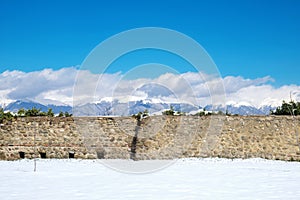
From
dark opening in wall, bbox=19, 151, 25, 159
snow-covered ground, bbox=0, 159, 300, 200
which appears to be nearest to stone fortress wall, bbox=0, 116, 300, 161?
dark opening in wall, bbox=19, 151, 25, 159

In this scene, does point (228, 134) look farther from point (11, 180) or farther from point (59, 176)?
point (11, 180)

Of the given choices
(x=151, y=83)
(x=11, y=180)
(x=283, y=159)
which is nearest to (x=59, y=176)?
(x=11, y=180)

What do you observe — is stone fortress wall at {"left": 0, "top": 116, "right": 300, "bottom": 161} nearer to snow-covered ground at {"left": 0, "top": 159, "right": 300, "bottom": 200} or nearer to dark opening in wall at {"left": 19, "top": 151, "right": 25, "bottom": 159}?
dark opening in wall at {"left": 19, "top": 151, "right": 25, "bottom": 159}

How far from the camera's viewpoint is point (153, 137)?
14.3m

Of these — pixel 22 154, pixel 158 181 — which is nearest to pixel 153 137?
pixel 22 154

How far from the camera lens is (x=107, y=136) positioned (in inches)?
574

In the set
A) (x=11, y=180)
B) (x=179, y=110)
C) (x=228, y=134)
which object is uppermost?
(x=179, y=110)

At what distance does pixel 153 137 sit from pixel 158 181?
5009 millimetres

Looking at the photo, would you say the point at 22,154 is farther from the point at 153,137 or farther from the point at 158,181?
the point at 158,181

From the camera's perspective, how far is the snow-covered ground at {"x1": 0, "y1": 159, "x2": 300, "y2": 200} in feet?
24.4

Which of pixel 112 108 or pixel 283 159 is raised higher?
pixel 112 108

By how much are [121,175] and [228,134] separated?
17.3ft

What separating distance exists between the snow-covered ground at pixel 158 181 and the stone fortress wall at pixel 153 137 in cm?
70

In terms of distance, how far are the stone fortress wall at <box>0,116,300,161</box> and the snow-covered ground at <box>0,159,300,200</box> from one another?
0.70 meters
